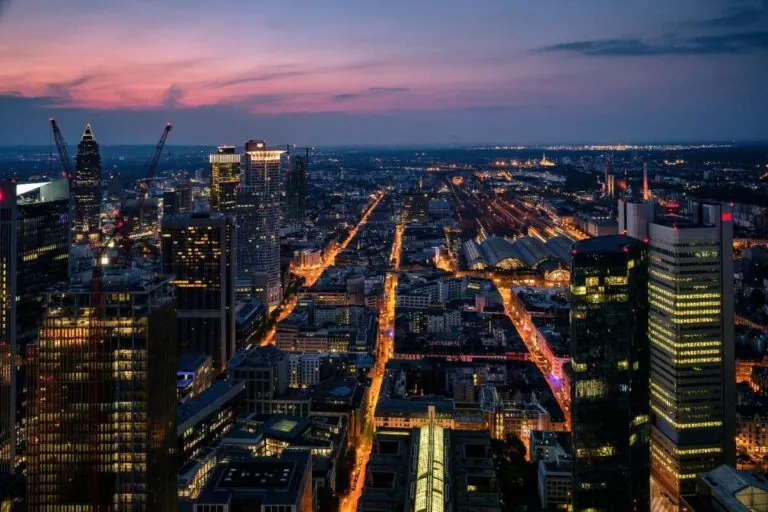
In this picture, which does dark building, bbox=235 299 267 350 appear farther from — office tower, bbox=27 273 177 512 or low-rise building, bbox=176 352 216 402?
office tower, bbox=27 273 177 512

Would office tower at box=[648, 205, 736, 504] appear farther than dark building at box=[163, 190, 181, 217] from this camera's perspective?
No

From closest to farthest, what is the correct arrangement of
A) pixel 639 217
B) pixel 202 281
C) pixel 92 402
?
pixel 92 402 → pixel 639 217 → pixel 202 281

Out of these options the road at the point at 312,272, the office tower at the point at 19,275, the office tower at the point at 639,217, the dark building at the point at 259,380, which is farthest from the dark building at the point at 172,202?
the office tower at the point at 639,217

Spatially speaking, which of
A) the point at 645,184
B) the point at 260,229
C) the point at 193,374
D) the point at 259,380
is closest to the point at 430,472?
the point at 259,380

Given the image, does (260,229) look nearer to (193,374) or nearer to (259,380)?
(193,374)

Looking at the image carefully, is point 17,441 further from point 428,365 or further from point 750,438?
point 750,438

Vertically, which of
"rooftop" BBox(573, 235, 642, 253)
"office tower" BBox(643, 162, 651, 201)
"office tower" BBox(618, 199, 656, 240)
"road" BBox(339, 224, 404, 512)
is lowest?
"road" BBox(339, 224, 404, 512)

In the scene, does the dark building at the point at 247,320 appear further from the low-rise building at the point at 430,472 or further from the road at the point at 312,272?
the low-rise building at the point at 430,472

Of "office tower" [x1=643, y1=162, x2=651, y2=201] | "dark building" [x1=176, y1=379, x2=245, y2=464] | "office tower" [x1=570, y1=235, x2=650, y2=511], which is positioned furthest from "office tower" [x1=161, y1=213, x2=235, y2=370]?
"office tower" [x1=643, y1=162, x2=651, y2=201]
